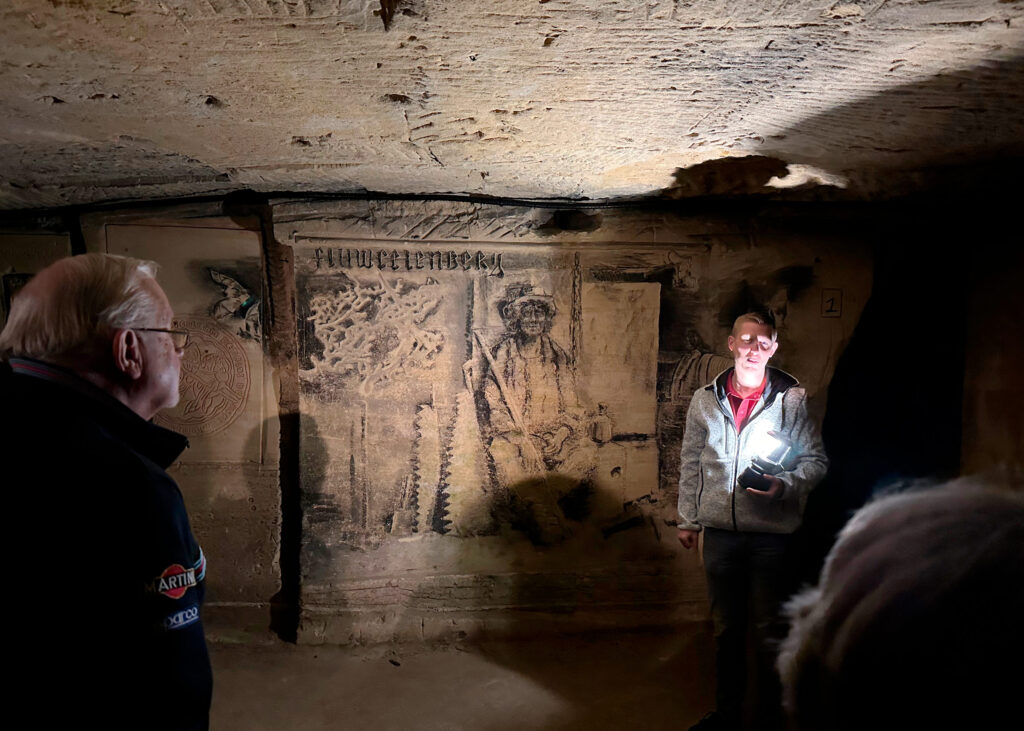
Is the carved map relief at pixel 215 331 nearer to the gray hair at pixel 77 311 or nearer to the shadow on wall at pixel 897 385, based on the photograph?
the gray hair at pixel 77 311

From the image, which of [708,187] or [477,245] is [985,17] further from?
[477,245]

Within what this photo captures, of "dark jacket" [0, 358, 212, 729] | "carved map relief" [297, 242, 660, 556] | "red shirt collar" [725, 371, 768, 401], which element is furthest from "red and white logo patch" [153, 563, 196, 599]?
"carved map relief" [297, 242, 660, 556]

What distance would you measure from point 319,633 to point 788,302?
331cm

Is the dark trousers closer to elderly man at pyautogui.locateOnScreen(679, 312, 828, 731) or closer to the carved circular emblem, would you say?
elderly man at pyautogui.locateOnScreen(679, 312, 828, 731)

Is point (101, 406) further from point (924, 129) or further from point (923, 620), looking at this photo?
point (924, 129)

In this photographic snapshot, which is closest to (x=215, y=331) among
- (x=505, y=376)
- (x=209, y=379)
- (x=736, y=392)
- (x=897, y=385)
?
(x=209, y=379)

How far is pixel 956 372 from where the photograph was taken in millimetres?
3611

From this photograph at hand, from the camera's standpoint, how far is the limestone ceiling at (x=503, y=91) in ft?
4.66

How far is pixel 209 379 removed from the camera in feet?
10.9

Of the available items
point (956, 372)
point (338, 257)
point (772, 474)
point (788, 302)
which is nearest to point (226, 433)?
point (338, 257)

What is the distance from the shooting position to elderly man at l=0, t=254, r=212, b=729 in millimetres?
1037

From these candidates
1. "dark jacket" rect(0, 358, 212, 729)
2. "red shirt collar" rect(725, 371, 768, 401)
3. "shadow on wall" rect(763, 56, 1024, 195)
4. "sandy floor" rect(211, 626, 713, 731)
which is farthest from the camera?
"sandy floor" rect(211, 626, 713, 731)

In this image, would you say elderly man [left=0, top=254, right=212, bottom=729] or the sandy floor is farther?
the sandy floor

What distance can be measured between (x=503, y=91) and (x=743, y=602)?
216 cm
